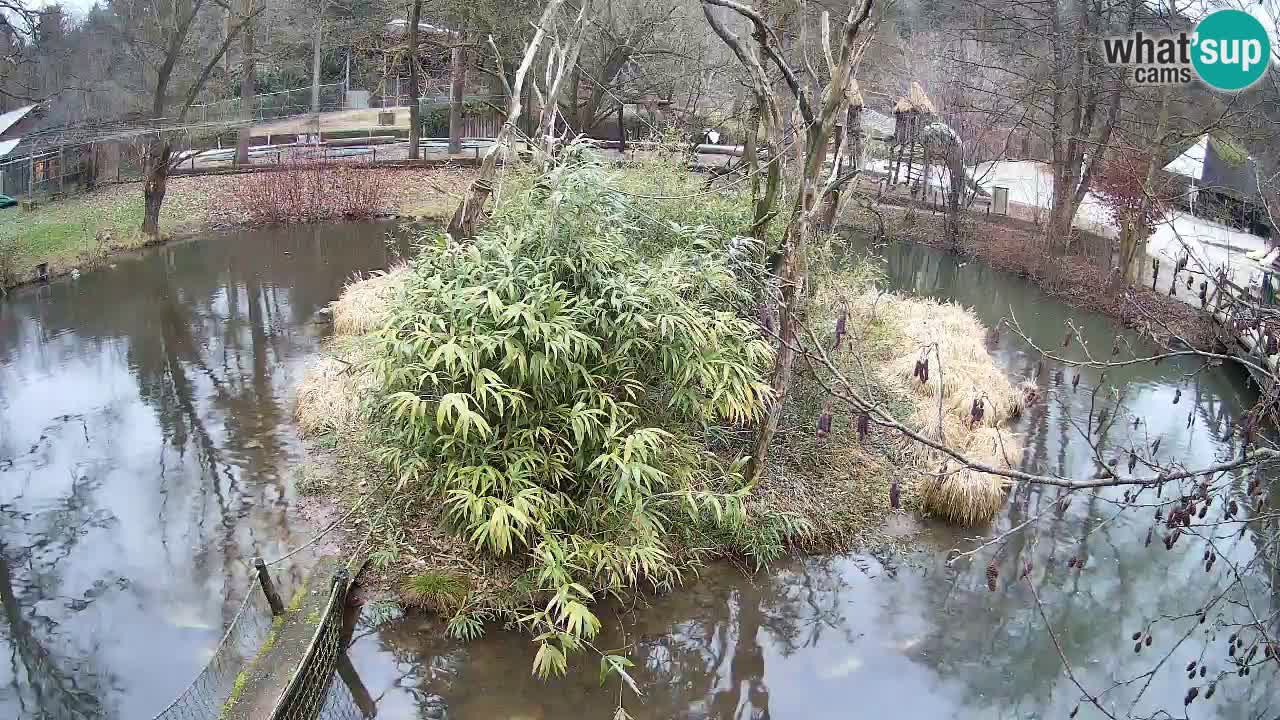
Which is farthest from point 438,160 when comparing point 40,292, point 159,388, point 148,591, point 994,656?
point 994,656

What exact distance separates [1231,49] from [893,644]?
23.8 ft

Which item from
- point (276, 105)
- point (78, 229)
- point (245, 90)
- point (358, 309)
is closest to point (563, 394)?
point (358, 309)

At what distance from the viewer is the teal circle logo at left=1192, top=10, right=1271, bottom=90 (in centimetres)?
872

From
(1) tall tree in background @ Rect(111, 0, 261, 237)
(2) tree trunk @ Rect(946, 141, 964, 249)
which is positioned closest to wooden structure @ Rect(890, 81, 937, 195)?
(2) tree trunk @ Rect(946, 141, 964, 249)

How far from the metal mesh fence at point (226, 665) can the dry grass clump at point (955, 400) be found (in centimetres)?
420

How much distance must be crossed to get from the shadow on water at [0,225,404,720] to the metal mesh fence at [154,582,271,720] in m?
0.25

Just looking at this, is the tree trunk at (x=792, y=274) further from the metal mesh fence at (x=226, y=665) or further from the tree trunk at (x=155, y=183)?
the tree trunk at (x=155, y=183)

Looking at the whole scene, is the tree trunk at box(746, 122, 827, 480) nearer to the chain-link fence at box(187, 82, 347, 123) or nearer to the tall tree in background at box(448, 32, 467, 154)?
the tall tree in background at box(448, 32, 467, 154)

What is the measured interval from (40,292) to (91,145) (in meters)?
5.69

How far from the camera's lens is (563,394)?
6.13 m

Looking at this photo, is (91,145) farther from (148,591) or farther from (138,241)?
(148,591)

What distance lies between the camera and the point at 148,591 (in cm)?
645

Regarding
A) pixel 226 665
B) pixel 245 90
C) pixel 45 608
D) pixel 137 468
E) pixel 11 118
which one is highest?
pixel 245 90

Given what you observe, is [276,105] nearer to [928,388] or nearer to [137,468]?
[137,468]
